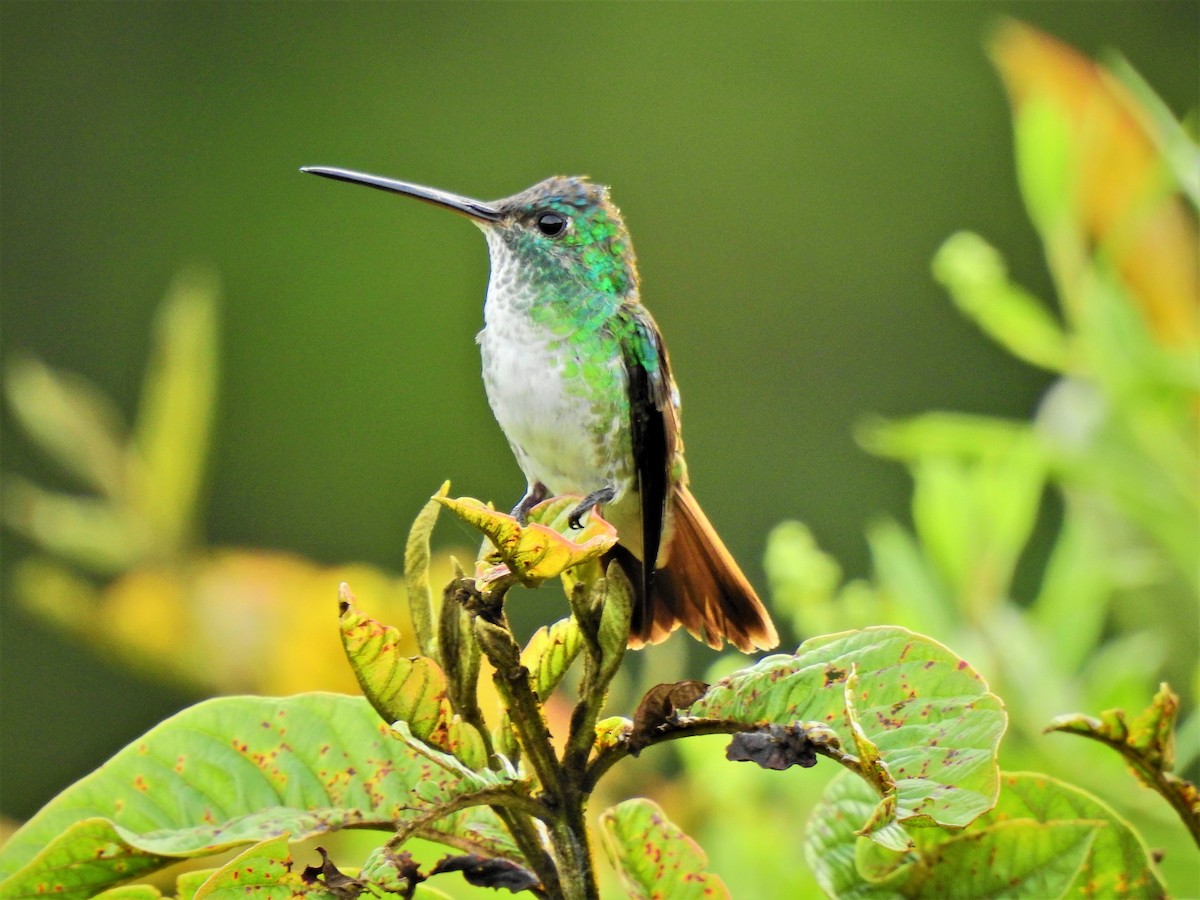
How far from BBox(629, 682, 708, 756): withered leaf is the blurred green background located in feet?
19.9

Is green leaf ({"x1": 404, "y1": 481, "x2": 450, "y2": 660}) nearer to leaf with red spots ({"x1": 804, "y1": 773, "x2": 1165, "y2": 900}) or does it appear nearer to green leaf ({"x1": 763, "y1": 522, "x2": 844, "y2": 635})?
leaf with red spots ({"x1": 804, "y1": 773, "x2": 1165, "y2": 900})

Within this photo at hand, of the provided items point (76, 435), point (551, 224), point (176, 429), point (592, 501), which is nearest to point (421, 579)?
point (592, 501)

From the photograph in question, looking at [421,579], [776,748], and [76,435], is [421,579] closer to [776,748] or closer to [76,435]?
[776,748]

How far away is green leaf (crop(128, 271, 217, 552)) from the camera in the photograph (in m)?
2.56

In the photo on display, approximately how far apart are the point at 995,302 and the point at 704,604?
0.84 meters

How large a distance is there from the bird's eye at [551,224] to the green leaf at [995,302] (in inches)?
20.5

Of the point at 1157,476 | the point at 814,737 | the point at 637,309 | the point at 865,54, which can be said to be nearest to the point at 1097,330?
the point at 1157,476

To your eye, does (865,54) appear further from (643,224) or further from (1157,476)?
(1157,476)

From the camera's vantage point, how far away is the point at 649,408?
1.80 m

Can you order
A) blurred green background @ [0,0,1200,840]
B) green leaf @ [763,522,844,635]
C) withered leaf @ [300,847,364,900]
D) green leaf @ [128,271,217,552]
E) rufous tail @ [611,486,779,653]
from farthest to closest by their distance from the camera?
blurred green background @ [0,0,1200,840]
green leaf @ [128,271,217,552]
green leaf @ [763,522,844,635]
rufous tail @ [611,486,779,653]
withered leaf @ [300,847,364,900]

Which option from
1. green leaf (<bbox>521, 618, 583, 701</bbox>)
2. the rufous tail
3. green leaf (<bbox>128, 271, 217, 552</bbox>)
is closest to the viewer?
green leaf (<bbox>521, 618, 583, 701</bbox>)

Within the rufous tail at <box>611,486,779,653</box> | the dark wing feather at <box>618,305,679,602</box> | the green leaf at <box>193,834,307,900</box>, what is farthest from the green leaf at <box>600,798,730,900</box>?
the dark wing feather at <box>618,305,679,602</box>

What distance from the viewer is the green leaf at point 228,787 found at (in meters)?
1.12

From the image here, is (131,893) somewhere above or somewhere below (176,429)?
below
